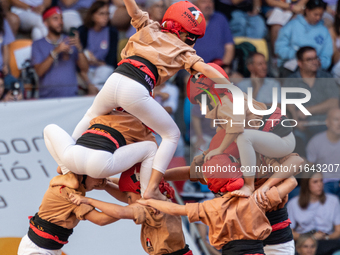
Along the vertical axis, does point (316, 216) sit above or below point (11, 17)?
below

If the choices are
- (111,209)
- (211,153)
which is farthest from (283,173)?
(111,209)

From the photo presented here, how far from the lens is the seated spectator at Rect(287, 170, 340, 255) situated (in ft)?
14.8

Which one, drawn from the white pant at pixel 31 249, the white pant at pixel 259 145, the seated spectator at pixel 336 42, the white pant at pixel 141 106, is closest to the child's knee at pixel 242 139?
the white pant at pixel 259 145

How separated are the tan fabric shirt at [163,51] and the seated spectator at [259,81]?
1.82 m

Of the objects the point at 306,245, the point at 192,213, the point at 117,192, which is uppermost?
the point at 192,213

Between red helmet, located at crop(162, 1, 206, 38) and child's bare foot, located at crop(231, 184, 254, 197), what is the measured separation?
98cm

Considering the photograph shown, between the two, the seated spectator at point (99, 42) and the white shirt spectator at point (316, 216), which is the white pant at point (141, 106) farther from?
the white shirt spectator at point (316, 216)

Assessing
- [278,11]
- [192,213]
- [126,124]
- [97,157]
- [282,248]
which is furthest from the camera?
[278,11]

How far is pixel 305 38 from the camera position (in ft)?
15.7

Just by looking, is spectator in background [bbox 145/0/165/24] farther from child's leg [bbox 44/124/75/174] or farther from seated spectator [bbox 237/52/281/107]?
child's leg [bbox 44/124/75/174]

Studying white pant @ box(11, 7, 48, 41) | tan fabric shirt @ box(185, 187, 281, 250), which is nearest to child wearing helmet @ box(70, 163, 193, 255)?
tan fabric shirt @ box(185, 187, 281, 250)

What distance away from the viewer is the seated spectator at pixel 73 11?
4.51 meters

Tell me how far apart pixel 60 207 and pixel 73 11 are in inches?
98.9

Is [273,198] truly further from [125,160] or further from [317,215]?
[317,215]
